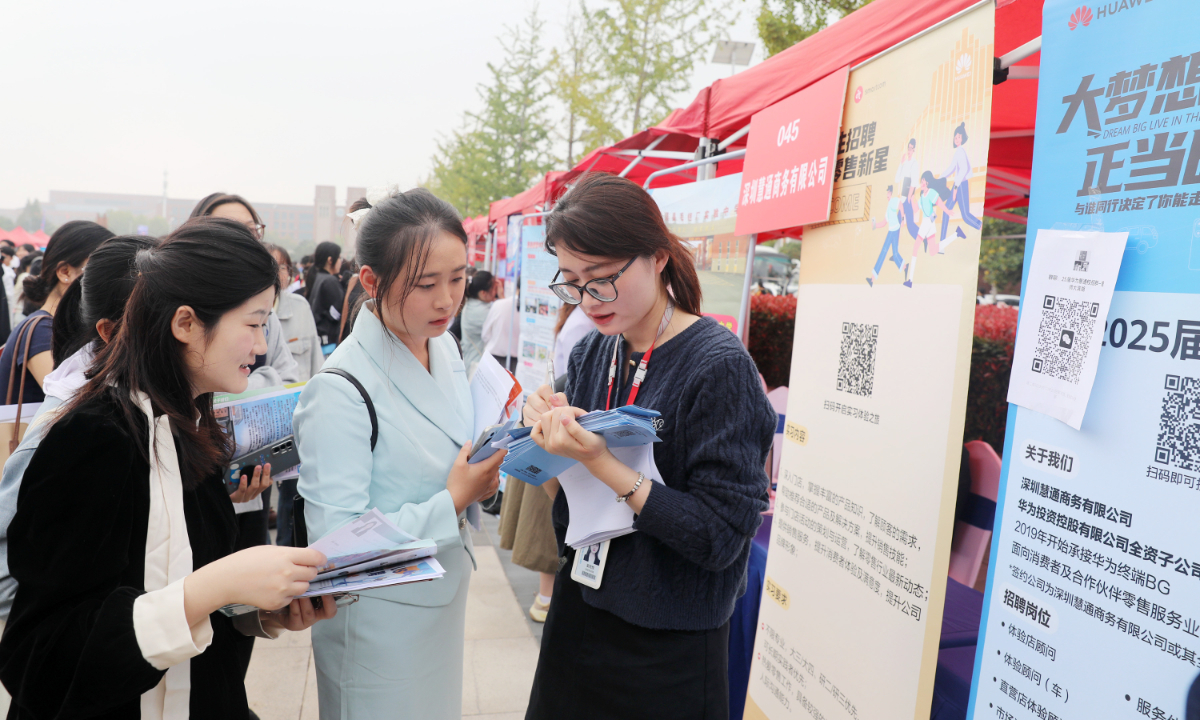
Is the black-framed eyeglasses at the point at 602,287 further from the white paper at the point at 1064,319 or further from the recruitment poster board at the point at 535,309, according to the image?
the recruitment poster board at the point at 535,309

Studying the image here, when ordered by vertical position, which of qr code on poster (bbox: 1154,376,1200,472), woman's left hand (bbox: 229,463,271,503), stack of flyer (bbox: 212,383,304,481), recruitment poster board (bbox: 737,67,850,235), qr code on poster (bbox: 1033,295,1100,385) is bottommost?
woman's left hand (bbox: 229,463,271,503)

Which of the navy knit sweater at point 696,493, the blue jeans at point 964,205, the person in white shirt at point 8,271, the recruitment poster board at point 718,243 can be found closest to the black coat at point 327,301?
the recruitment poster board at point 718,243

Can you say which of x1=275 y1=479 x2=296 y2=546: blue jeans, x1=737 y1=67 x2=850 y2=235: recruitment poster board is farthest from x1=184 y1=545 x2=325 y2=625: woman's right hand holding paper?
x1=275 y1=479 x2=296 y2=546: blue jeans

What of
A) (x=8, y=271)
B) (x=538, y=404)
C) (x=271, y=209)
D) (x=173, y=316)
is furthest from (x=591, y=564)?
(x=271, y=209)

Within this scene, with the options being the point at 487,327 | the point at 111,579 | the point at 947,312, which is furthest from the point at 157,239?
the point at 487,327

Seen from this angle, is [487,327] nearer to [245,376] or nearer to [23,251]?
[245,376]

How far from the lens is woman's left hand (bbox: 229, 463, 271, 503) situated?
1888 millimetres

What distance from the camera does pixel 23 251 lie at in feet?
49.5

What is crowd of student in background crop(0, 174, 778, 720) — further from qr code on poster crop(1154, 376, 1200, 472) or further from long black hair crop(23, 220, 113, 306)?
long black hair crop(23, 220, 113, 306)

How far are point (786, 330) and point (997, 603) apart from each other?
15.9ft

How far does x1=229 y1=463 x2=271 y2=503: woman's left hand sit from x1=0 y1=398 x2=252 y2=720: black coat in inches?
30.1

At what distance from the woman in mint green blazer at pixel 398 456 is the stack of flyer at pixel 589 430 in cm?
15

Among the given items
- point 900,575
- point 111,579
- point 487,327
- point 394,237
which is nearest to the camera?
point 111,579

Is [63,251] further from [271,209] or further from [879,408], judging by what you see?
[271,209]
